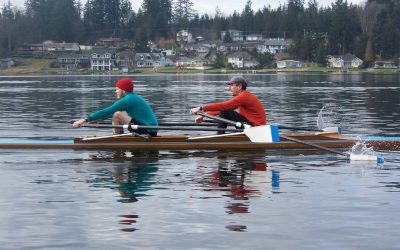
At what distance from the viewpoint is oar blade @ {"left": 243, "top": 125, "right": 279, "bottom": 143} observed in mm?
17391

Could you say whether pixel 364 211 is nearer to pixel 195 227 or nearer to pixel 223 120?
pixel 195 227

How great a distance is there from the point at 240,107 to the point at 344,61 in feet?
541

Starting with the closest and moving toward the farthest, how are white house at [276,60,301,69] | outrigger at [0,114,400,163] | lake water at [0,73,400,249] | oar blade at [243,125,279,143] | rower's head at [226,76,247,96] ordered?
1. lake water at [0,73,400,249]
2. oar blade at [243,125,279,143]
3. rower's head at [226,76,247,96]
4. outrigger at [0,114,400,163]
5. white house at [276,60,301,69]

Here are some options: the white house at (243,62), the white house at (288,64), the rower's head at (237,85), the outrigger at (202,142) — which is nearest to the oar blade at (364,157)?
the outrigger at (202,142)

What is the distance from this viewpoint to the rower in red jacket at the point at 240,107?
727 inches

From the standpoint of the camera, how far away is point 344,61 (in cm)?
17988

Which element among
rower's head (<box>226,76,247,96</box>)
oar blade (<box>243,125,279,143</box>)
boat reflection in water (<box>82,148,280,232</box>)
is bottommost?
boat reflection in water (<box>82,148,280,232</box>)

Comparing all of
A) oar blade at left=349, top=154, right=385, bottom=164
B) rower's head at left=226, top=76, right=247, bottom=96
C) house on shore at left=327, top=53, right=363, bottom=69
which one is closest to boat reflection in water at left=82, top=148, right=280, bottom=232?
rower's head at left=226, top=76, right=247, bottom=96

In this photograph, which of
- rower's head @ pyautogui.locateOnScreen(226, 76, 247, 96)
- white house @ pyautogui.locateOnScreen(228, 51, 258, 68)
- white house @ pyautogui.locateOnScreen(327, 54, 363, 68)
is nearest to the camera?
rower's head @ pyautogui.locateOnScreen(226, 76, 247, 96)

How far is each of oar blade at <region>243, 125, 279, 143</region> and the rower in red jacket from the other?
0.84 metres

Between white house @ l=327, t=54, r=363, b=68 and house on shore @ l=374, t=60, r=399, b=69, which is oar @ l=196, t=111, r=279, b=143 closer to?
house on shore @ l=374, t=60, r=399, b=69

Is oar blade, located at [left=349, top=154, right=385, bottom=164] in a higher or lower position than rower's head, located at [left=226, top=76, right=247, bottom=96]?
lower

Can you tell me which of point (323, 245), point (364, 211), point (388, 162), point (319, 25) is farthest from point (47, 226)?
point (319, 25)

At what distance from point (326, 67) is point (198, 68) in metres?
35.1
